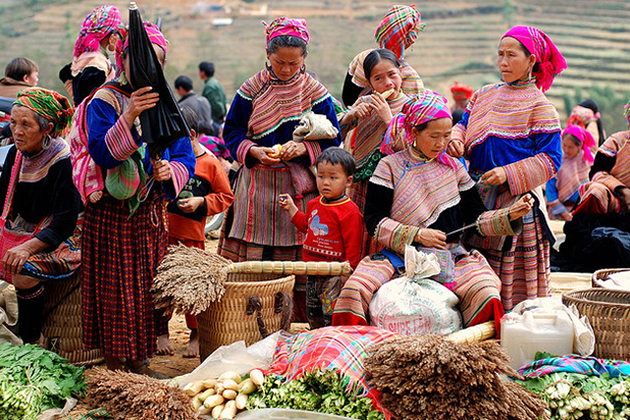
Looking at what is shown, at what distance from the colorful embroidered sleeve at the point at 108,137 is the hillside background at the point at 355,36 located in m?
23.9

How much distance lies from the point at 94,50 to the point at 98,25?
0.27 metres

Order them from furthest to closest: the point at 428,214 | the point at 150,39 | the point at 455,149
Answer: the point at 455,149 → the point at 428,214 → the point at 150,39

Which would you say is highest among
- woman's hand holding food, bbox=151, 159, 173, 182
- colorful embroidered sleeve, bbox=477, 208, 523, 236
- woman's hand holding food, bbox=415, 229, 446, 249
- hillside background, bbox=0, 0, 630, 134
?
hillside background, bbox=0, 0, 630, 134

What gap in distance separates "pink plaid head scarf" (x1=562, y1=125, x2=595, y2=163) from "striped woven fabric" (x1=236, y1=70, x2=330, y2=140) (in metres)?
5.86

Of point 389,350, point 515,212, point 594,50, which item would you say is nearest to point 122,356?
point 389,350

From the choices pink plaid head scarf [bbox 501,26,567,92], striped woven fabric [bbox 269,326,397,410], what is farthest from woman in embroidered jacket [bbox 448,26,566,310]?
striped woven fabric [bbox 269,326,397,410]

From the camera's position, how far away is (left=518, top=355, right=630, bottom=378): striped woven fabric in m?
3.77

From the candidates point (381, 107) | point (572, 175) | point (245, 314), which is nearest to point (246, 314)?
point (245, 314)

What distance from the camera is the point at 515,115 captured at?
4.80 m

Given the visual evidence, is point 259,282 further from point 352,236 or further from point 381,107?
point 381,107

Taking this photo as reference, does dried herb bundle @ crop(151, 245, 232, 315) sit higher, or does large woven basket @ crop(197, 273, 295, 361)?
dried herb bundle @ crop(151, 245, 232, 315)

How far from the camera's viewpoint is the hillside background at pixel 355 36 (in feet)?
98.6

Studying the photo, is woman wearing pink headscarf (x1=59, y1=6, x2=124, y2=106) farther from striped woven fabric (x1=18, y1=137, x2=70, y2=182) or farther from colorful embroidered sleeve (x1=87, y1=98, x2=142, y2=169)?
colorful embroidered sleeve (x1=87, y1=98, x2=142, y2=169)

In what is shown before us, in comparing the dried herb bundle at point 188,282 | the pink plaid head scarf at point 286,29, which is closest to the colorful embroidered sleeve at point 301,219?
the dried herb bundle at point 188,282
